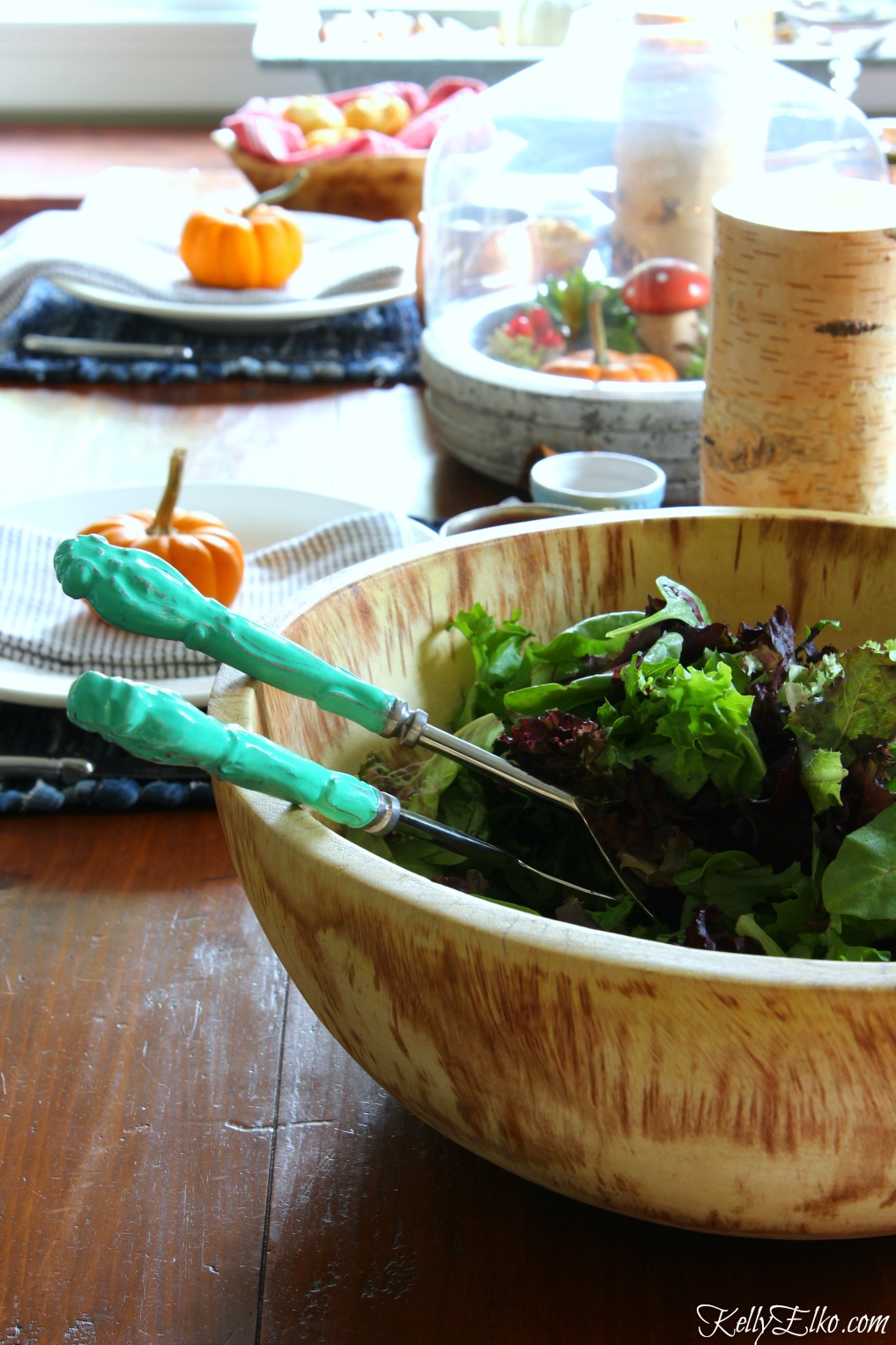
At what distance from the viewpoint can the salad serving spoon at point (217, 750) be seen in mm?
398

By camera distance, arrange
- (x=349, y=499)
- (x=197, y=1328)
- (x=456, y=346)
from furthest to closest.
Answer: (x=456, y=346), (x=349, y=499), (x=197, y=1328)

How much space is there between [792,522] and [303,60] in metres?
2.09

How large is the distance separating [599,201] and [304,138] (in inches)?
35.7

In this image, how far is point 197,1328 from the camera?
455 mm

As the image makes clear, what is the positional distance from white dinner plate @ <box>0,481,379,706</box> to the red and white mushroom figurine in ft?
1.36

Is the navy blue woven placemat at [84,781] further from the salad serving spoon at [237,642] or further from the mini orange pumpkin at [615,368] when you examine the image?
the mini orange pumpkin at [615,368]

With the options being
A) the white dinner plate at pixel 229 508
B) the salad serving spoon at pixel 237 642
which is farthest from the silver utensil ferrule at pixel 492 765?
the white dinner plate at pixel 229 508

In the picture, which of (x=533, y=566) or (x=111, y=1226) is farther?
(x=533, y=566)

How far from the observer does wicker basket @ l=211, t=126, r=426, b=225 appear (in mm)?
1966

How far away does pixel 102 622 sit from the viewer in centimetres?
89

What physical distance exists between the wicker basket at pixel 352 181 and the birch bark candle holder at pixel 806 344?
124 cm

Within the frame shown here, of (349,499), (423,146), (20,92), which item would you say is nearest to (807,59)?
(423,146)

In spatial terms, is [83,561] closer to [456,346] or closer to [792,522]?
[792,522]

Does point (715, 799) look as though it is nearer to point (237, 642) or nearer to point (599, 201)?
point (237, 642)
